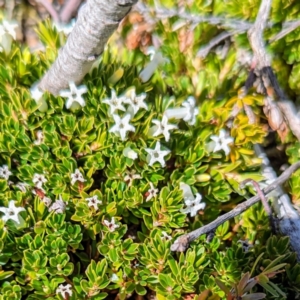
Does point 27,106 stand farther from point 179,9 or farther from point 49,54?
point 179,9

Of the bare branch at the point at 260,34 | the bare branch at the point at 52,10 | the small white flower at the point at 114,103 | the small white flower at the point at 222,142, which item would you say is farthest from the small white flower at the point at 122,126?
the bare branch at the point at 52,10

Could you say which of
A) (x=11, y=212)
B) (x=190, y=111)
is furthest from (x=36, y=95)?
(x=190, y=111)

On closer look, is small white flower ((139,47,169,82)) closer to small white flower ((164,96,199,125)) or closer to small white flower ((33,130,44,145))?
small white flower ((164,96,199,125))

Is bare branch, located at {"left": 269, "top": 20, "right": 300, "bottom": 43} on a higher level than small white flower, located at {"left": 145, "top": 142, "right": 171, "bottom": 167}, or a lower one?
higher

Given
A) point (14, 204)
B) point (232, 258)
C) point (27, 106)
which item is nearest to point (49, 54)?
point (27, 106)

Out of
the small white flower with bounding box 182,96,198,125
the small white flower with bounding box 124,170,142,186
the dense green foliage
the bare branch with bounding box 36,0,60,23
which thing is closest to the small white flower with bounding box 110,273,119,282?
the dense green foliage
